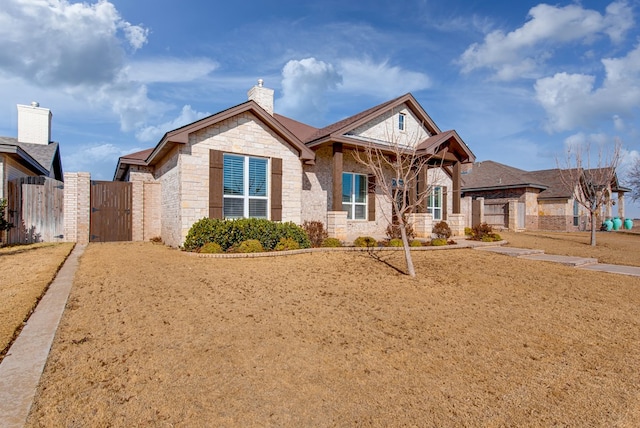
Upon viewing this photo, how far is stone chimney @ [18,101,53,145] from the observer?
1778 centimetres

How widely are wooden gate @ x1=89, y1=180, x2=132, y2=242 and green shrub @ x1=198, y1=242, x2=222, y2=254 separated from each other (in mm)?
5588

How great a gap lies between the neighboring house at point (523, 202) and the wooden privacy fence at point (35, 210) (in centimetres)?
2331

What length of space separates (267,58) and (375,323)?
41.5 feet

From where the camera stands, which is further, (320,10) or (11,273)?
(320,10)

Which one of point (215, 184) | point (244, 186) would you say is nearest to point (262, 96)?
point (244, 186)

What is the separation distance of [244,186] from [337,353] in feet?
27.7

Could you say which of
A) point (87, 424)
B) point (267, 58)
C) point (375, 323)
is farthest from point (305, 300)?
point (267, 58)

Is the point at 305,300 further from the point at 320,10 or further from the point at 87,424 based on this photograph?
the point at 320,10

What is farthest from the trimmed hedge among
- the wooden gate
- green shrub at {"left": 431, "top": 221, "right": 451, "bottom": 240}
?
green shrub at {"left": 431, "top": 221, "right": 451, "bottom": 240}

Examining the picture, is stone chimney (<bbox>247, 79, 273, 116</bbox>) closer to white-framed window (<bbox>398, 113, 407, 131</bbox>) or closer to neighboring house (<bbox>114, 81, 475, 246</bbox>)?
neighboring house (<bbox>114, 81, 475, 246</bbox>)

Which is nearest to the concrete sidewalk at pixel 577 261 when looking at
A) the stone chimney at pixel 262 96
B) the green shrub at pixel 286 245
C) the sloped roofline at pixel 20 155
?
the green shrub at pixel 286 245

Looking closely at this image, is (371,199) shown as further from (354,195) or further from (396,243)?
(396,243)

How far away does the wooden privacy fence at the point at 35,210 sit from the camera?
37.8 ft

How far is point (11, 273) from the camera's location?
21.5ft
